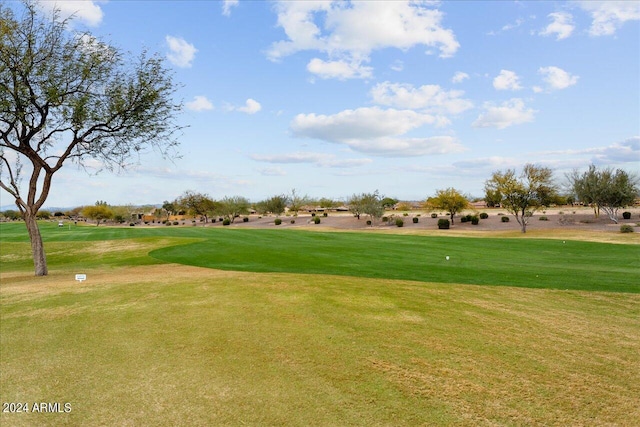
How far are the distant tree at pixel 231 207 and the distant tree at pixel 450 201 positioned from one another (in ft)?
166

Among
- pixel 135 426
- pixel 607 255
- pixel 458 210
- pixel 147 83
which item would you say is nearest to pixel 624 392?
pixel 135 426

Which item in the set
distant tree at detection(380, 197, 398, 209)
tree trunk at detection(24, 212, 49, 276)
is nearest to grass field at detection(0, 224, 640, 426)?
tree trunk at detection(24, 212, 49, 276)

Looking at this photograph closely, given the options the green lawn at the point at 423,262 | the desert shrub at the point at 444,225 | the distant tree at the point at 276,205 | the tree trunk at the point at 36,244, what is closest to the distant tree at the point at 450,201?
the desert shrub at the point at 444,225

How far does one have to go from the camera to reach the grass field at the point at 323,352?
206 inches

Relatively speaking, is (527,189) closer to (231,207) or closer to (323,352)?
(323,352)

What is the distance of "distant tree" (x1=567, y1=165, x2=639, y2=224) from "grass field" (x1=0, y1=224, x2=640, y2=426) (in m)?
48.7

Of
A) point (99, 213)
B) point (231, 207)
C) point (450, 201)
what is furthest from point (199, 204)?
point (450, 201)

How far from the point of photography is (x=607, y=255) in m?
27.0

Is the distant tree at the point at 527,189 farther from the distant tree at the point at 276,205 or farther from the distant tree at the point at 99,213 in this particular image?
the distant tree at the point at 99,213

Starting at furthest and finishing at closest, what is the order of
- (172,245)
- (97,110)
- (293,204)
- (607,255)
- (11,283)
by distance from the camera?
(293,204) → (172,245) → (607,255) → (97,110) → (11,283)

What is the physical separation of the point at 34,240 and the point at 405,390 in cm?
→ 2006

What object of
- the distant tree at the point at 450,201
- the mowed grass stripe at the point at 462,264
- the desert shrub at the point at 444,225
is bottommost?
the mowed grass stripe at the point at 462,264

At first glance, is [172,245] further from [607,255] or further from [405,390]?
[607,255]

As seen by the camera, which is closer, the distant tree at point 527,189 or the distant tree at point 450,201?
the distant tree at point 527,189
